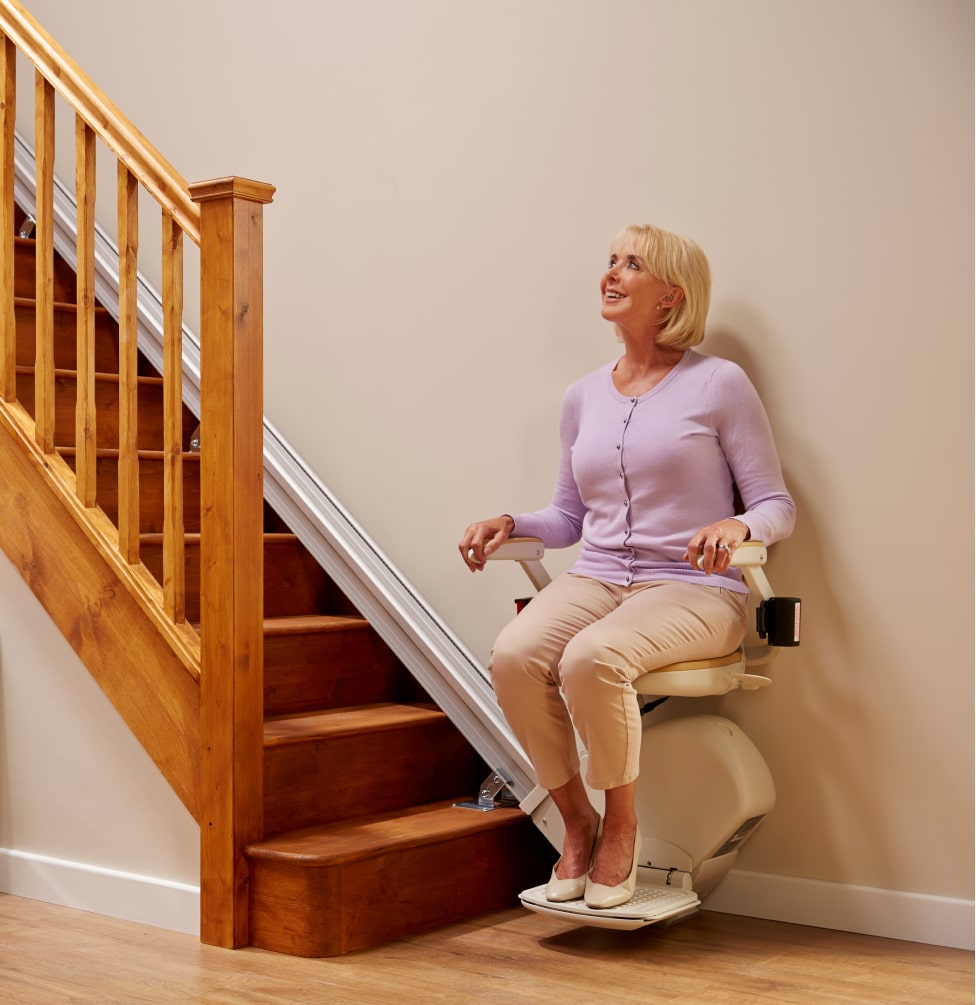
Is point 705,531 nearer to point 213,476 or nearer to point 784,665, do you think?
point 784,665

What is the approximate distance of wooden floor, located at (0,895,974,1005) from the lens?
2.25 m

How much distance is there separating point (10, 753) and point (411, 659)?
963mm

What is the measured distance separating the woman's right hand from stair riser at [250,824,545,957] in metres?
0.59

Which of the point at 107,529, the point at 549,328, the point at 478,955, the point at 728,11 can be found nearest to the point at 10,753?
the point at 107,529

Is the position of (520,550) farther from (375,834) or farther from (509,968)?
(509,968)

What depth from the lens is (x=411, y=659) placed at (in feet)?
10.7

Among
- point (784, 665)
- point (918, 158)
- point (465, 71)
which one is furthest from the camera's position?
point (465, 71)

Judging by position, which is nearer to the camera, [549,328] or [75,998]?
[75,998]

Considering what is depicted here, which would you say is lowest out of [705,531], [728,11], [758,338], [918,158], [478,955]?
[478,955]

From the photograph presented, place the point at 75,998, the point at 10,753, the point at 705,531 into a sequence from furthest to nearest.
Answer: the point at 10,753, the point at 705,531, the point at 75,998

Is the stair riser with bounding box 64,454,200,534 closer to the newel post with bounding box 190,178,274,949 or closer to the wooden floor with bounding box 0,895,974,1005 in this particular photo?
the newel post with bounding box 190,178,274,949

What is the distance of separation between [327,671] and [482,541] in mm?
683

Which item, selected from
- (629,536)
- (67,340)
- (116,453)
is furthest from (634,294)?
(67,340)

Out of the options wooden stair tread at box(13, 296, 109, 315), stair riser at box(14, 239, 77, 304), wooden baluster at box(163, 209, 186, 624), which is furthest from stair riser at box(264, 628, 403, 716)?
stair riser at box(14, 239, 77, 304)
